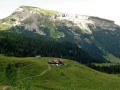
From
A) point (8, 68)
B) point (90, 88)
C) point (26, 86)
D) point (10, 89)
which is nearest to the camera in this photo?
point (26, 86)

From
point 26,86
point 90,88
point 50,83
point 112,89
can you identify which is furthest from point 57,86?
point 26,86

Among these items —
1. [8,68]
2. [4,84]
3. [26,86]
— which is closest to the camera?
[26,86]

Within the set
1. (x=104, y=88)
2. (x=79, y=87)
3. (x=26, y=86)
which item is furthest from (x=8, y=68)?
(x=104, y=88)

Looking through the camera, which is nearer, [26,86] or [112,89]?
[26,86]

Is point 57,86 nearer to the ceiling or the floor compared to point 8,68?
nearer to the floor

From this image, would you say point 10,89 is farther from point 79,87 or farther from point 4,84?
point 79,87

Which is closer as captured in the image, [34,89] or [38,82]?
[34,89]

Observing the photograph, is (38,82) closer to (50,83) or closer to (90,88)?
(50,83)

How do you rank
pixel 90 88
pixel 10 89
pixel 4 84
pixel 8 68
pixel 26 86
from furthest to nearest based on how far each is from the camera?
pixel 90 88
pixel 4 84
pixel 8 68
pixel 10 89
pixel 26 86

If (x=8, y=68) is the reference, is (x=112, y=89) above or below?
below
